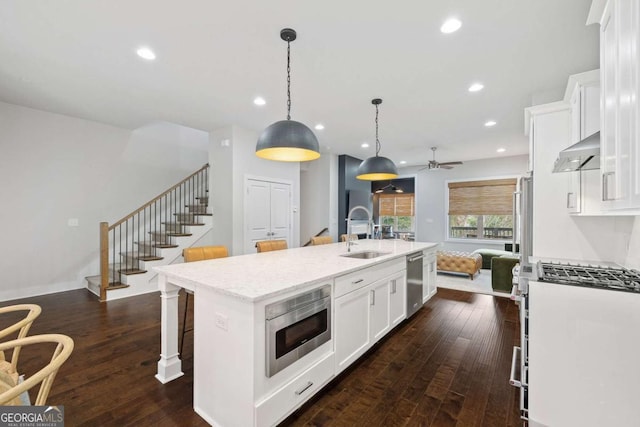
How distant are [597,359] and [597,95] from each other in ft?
5.97

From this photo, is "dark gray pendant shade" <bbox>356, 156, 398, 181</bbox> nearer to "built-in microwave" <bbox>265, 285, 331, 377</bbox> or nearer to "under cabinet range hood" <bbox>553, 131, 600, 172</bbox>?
"under cabinet range hood" <bbox>553, 131, 600, 172</bbox>

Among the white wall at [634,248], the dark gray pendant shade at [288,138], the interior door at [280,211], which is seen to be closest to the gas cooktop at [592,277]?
the white wall at [634,248]

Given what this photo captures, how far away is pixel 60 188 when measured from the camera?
15.5 ft

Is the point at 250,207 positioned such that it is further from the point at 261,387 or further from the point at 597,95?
the point at 597,95

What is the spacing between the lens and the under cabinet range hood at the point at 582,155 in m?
1.62

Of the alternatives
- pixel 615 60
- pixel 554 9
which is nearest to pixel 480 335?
pixel 615 60

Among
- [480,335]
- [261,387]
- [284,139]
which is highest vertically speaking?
[284,139]

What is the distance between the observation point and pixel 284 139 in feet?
7.48

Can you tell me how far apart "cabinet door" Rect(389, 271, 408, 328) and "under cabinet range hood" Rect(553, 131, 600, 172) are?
178 cm

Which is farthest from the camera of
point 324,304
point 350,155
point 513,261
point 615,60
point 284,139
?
point 350,155

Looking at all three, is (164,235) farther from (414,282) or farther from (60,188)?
(414,282)

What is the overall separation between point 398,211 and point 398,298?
270 inches

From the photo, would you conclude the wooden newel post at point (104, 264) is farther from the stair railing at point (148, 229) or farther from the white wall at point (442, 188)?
the white wall at point (442, 188)

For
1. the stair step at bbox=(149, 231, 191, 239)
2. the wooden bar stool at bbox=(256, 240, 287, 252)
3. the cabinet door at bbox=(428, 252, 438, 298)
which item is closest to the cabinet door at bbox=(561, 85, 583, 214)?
the cabinet door at bbox=(428, 252, 438, 298)
